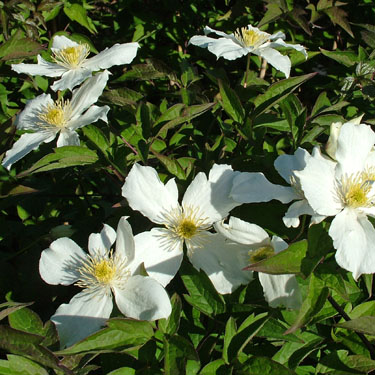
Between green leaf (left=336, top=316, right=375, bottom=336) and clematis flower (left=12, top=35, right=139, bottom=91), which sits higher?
clematis flower (left=12, top=35, right=139, bottom=91)

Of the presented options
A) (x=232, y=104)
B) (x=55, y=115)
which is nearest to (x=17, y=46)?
(x=55, y=115)

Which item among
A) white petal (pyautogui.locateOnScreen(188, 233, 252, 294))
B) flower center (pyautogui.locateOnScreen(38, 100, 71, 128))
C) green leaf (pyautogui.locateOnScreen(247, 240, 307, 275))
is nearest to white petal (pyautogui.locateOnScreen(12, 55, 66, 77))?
flower center (pyautogui.locateOnScreen(38, 100, 71, 128))

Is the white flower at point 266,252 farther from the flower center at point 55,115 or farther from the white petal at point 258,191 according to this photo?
the flower center at point 55,115

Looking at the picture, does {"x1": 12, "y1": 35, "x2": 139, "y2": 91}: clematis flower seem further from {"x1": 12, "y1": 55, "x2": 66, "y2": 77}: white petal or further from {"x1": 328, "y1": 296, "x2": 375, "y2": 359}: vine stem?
{"x1": 328, "y1": 296, "x2": 375, "y2": 359}: vine stem

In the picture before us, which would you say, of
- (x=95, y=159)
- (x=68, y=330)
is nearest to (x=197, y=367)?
(x=68, y=330)

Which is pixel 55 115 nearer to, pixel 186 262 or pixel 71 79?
pixel 71 79

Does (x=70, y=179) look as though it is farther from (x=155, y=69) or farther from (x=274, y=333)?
(x=274, y=333)
